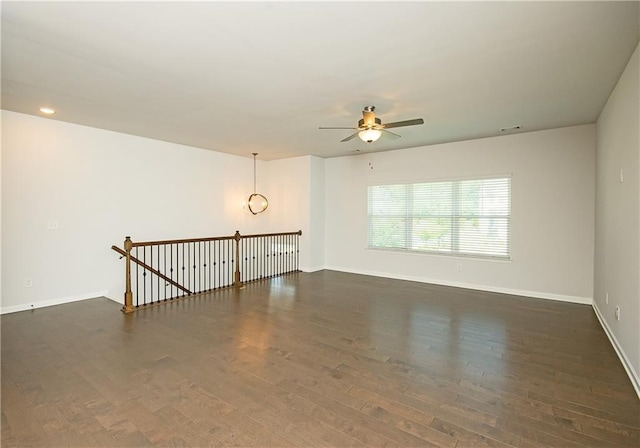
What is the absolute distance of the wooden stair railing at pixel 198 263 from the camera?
215 inches

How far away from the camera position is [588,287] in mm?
4875

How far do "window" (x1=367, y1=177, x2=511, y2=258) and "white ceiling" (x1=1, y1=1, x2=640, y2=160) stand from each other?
57.8 inches

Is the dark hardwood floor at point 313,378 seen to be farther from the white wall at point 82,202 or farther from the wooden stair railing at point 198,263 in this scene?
the wooden stair railing at point 198,263

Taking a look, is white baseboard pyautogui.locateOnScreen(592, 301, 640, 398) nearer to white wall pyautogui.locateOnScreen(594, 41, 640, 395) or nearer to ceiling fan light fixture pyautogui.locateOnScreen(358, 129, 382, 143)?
white wall pyautogui.locateOnScreen(594, 41, 640, 395)

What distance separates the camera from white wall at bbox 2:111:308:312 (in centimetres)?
440

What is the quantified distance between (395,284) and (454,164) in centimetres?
254

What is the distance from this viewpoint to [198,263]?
678 centimetres

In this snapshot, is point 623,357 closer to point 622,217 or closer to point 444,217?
point 622,217

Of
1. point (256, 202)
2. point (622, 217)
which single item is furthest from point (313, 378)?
point (256, 202)

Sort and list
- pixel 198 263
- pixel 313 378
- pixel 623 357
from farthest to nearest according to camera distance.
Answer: pixel 198 263 → pixel 623 357 → pixel 313 378

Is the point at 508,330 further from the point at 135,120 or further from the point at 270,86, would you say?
the point at 135,120

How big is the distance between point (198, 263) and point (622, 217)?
6.69m

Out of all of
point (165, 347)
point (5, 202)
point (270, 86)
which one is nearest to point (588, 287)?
point (270, 86)

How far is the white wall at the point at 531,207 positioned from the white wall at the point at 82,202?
4430 mm
